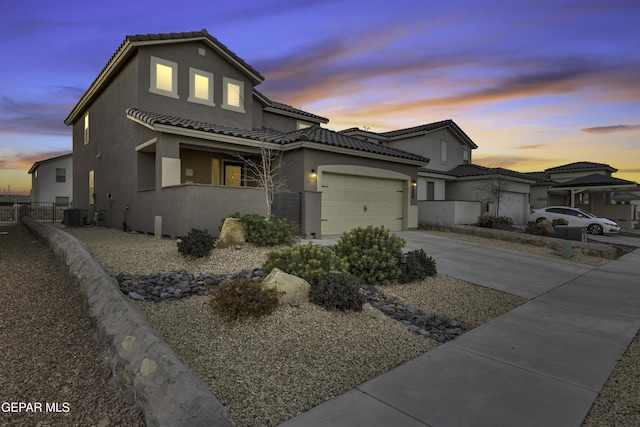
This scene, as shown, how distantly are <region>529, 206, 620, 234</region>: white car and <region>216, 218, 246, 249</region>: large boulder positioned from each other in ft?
66.3

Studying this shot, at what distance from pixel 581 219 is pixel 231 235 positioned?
2159 cm

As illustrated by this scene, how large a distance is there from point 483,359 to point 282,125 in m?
17.3

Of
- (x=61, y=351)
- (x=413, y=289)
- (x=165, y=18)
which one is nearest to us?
(x=61, y=351)

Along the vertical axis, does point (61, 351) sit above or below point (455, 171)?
below

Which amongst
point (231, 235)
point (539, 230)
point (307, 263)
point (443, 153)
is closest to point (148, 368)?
point (307, 263)

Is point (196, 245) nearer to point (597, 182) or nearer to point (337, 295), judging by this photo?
point (337, 295)

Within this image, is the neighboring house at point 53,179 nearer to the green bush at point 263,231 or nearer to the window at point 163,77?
the window at point 163,77

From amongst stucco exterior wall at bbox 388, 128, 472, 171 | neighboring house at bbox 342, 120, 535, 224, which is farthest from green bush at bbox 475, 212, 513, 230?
stucco exterior wall at bbox 388, 128, 472, 171

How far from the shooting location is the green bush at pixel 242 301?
4480mm

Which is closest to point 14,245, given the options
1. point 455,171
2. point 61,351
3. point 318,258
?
point 61,351

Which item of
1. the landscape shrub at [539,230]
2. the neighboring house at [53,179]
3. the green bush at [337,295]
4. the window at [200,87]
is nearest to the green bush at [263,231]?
the green bush at [337,295]

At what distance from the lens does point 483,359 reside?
3.88 metres

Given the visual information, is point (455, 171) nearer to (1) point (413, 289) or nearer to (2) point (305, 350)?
(1) point (413, 289)

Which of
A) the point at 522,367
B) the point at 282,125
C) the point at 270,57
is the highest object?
the point at 270,57
